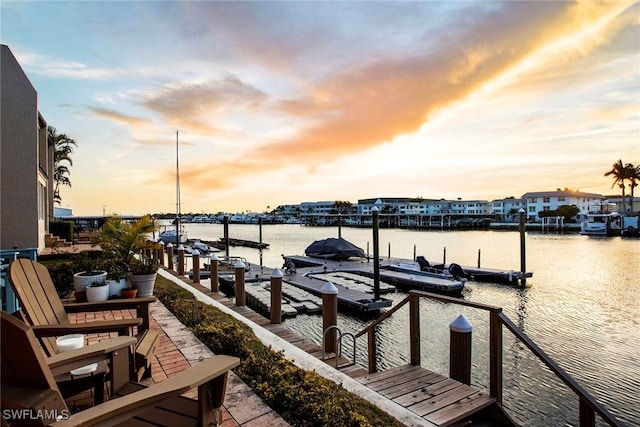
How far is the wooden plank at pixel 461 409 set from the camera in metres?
3.33

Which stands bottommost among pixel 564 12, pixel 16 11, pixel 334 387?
pixel 334 387

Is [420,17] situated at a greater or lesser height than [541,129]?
greater

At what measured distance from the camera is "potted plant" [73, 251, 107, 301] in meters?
5.75

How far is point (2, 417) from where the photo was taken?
58.4 inches

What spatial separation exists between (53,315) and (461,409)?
407cm

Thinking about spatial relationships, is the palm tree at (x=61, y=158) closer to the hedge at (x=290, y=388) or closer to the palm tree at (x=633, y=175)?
the hedge at (x=290, y=388)

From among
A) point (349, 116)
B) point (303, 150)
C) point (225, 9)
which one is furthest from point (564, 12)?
point (303, 150)

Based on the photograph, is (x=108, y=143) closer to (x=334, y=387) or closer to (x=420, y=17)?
(x=420, y=17)

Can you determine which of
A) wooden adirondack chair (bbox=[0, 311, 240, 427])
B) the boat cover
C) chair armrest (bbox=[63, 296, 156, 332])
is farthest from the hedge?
the boat cover

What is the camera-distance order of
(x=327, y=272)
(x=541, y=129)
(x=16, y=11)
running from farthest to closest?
(x=327, y=272)
(x=541, y=129)
(x=16, y=11)

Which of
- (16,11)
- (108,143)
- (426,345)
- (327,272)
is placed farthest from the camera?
(327,272)

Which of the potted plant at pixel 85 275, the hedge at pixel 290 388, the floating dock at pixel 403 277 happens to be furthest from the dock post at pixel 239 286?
the floating dock at pixel 403 277

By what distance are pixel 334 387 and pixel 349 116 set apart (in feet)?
36.6

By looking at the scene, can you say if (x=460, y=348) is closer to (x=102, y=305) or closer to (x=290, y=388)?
(x=290, y=388)
